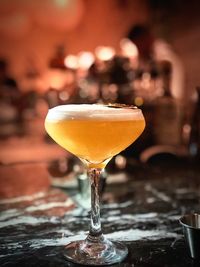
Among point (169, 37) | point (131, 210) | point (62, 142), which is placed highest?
point (169, 37)

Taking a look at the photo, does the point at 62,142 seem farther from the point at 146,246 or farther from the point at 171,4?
the point at 171,4

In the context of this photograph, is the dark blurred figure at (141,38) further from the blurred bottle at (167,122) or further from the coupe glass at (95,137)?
the coupe glass at (95,137)

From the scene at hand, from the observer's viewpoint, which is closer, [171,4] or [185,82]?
[185,82]

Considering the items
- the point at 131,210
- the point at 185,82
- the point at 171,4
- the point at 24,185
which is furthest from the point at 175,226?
the point at 171,4

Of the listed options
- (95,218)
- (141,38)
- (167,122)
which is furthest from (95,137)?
(141,38)

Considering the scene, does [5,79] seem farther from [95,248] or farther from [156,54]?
[95,248]

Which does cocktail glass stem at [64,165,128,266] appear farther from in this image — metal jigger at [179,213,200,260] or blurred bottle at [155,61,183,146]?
blurred bottle at [155,61,183,146]

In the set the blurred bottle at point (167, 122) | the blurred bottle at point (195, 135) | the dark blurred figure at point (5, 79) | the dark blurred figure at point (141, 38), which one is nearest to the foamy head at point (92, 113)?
the blurred bottle at point (195, 135)
